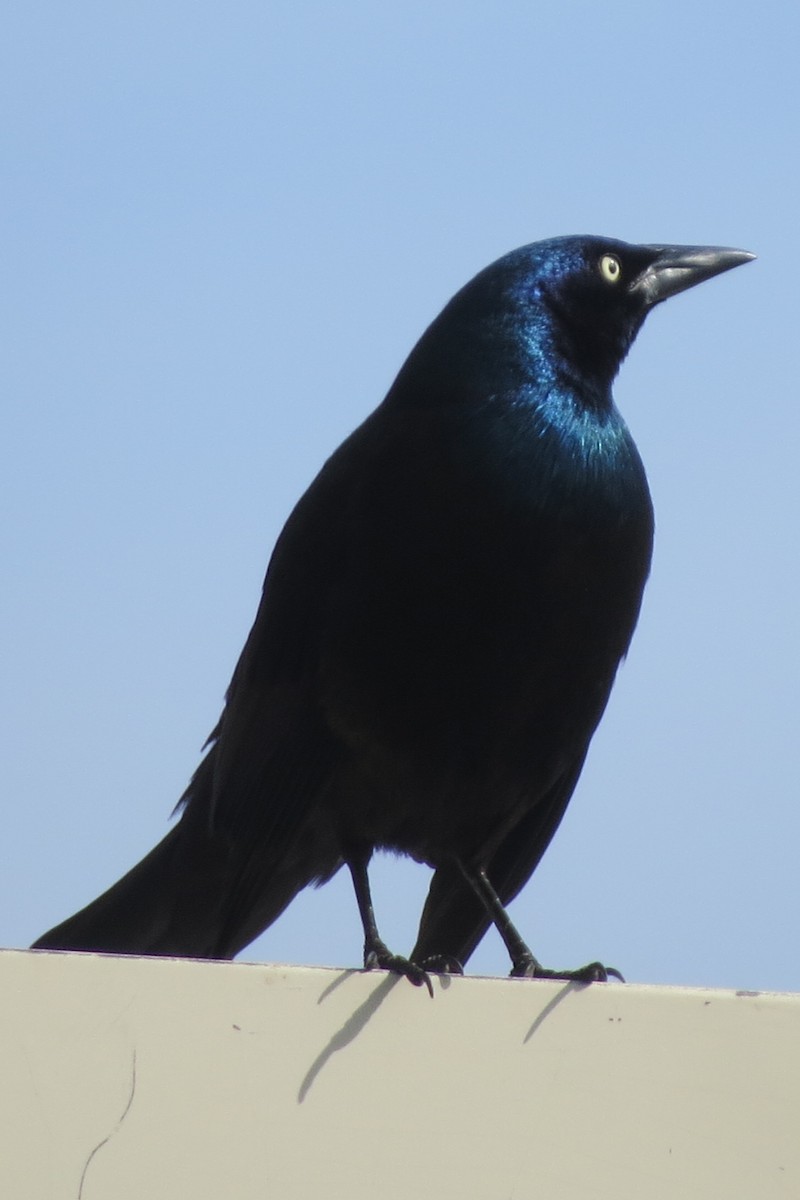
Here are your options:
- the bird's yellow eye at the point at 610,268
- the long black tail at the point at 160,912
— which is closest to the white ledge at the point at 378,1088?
the long black tail at the point at 160,912

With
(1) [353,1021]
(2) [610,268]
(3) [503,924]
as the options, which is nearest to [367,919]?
(3) [503,924]

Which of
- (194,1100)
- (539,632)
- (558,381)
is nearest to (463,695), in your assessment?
(539,632)

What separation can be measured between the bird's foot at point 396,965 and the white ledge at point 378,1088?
5.7 inches

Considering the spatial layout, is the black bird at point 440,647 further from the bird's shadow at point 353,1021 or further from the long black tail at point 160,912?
the bird's shadow at point 353,1021

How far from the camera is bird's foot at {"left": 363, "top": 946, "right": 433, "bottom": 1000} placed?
7.36 ft

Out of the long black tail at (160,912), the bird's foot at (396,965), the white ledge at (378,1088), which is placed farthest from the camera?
the long black tail at (160,912)

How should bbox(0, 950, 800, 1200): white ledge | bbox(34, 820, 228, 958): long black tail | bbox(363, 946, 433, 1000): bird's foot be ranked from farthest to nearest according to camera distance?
bbox(34, 820, 228, 958): long black tail < bbox(363, 946, 433, 1000): bird's foot < bbox(0, 950, 800, 1200): white ledge

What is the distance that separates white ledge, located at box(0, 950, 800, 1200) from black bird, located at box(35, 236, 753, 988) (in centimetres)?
95

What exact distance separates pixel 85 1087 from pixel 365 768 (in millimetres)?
1418

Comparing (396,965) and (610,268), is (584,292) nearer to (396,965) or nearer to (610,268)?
(610,268)

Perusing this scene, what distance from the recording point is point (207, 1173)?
194cm

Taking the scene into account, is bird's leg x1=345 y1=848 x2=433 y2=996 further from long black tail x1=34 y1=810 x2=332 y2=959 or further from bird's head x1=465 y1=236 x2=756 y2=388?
bird's head x1=465 y1=236 x2=756 y2=388

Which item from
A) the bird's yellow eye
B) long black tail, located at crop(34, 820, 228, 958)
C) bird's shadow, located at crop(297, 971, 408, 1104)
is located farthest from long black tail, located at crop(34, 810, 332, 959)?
the bird's yellow eye

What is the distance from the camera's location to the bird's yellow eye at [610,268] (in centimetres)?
387
